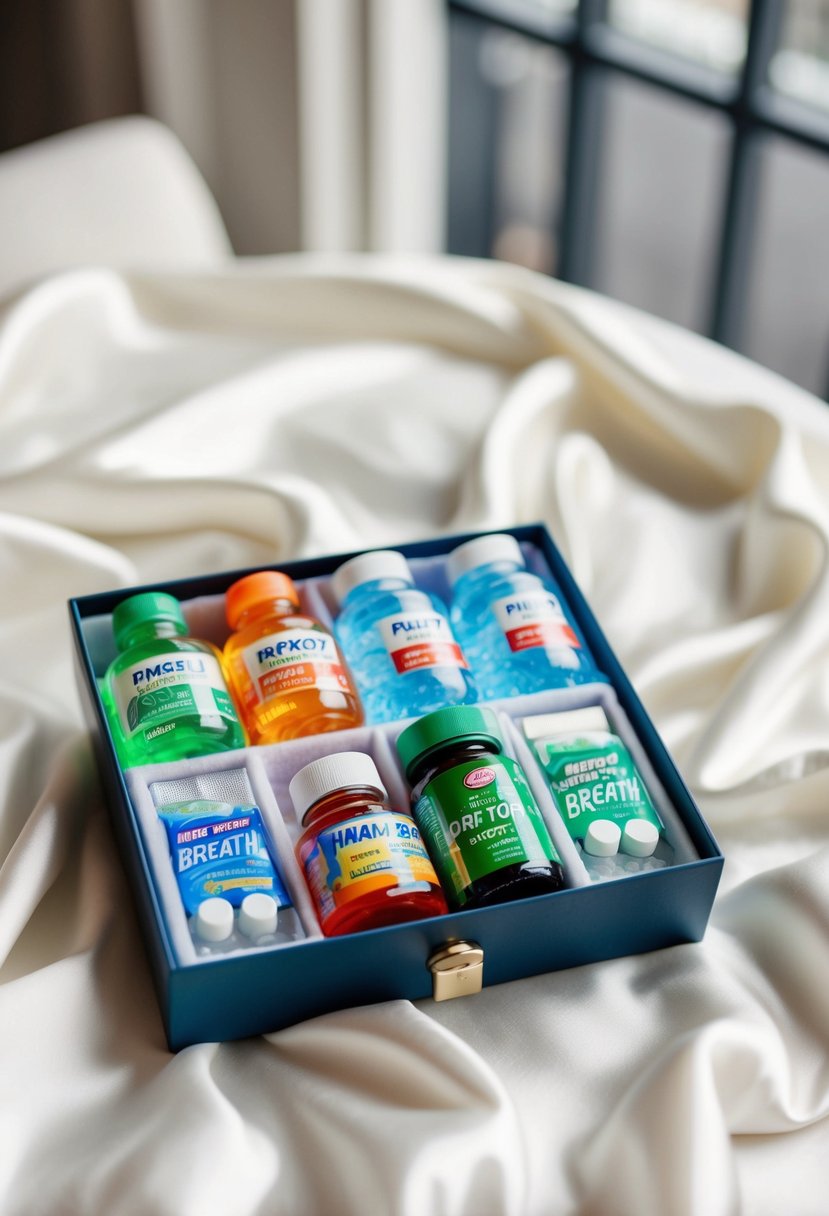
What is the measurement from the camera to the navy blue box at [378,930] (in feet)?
2.57

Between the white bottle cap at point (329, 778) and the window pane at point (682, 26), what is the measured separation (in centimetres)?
137

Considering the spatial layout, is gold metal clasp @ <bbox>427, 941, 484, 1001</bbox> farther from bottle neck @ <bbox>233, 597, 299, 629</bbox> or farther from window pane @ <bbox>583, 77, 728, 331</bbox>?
window pane @ <bbox>583, 77, 728, 331</bbox>

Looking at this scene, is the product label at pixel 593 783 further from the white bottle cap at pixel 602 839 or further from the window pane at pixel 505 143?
the window pane at pixel 505 143

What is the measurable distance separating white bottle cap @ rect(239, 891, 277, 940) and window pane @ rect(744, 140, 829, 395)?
197 centimetres

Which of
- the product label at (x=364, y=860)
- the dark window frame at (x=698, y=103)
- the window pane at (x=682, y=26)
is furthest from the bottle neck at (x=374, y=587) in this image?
the window pane at (x=682, y=26)

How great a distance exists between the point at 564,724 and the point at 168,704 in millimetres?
258

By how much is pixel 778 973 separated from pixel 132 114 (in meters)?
1.85

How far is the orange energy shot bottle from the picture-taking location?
92 centimetres

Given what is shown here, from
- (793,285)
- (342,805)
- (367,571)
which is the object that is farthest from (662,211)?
(342,805)

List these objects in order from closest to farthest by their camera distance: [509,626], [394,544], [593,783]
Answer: [593,783], [509,626], [394,544]

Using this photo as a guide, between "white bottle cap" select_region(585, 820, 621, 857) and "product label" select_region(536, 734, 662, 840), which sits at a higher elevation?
"product label" select_region(536, 734, 662, 840)

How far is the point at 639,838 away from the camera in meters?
0.85

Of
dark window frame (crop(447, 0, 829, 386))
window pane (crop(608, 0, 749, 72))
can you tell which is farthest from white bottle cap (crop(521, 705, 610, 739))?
window pane (crop(608, 0, 749, 72))

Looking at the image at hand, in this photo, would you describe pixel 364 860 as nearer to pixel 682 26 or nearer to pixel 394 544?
pixel 394 544
